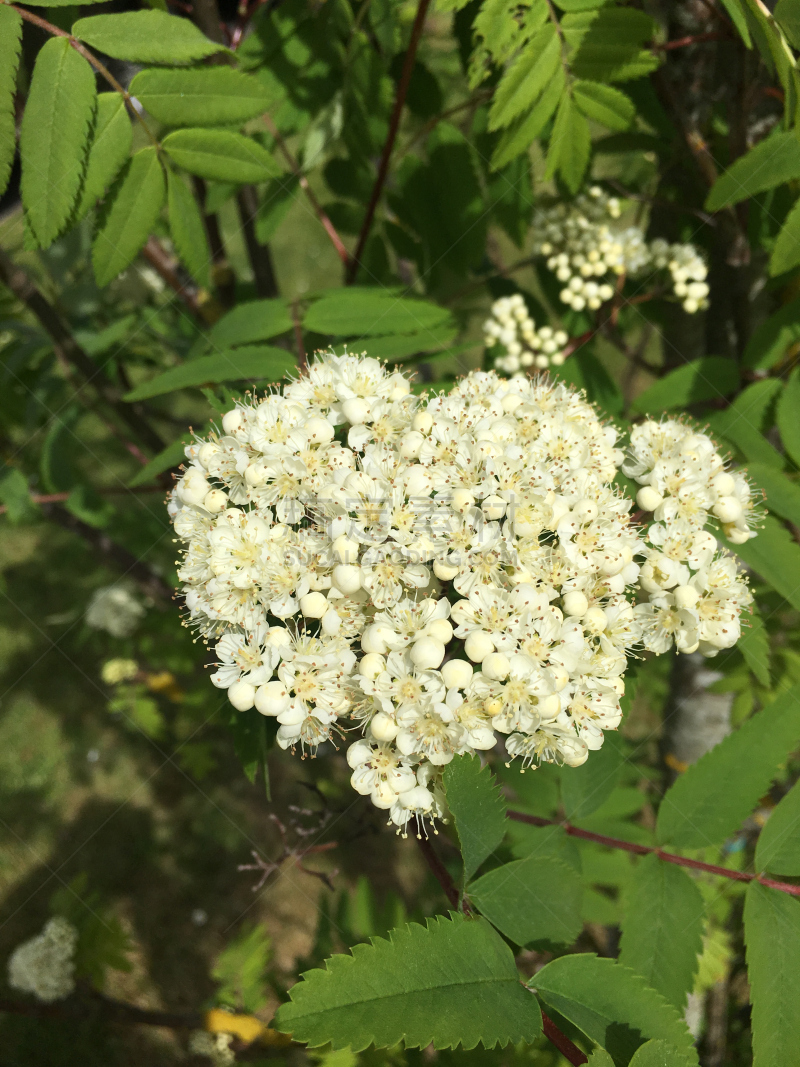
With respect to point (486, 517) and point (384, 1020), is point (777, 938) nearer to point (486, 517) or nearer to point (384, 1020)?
point (384, 1020)

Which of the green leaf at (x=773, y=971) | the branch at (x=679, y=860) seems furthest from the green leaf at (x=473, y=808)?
the green leaf at (x=773, y=971)

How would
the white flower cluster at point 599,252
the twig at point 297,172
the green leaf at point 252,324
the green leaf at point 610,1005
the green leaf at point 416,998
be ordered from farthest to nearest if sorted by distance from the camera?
the white flower cluster at point 599,252
the twig at point 297,172
the green leaf at point 252,324
the green leaf at point 610,1005
the green leaf at point 416,998

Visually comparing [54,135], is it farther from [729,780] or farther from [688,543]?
[729,780]

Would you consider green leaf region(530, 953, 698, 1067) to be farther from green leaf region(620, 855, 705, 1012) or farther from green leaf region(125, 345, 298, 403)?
green leaf region(125, 345, 298, 403)

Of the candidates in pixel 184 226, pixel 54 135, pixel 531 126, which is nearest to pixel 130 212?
pixel 184 226

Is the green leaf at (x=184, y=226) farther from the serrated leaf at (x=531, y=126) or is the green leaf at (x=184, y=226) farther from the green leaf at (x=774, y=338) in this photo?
the green leaf at (x=774, y=338)

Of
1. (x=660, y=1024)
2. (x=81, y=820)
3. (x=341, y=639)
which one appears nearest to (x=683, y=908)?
(x=660, y=1024)

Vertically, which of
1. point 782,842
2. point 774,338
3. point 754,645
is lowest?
point 782,842
